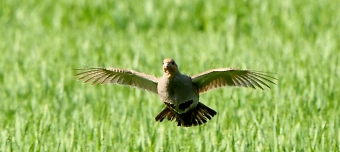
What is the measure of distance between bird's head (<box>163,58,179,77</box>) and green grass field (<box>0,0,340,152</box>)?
0.88m

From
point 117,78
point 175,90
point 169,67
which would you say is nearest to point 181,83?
point 175,90

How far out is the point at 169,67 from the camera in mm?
5680

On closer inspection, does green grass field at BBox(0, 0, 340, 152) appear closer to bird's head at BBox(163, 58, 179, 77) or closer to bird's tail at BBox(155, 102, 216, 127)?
bird's tail at BBox(155, 102, 216, 127)

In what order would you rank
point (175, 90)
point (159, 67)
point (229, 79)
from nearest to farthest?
point (175, 90)
point (229, 79)
point (159, 67)

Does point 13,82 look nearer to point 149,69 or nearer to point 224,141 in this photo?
point 149,69

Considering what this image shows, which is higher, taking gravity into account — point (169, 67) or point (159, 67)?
point (159, 67)

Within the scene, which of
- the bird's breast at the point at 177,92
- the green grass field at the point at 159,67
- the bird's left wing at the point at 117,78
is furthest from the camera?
the green grass field at the point at 159,67

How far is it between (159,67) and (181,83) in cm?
410

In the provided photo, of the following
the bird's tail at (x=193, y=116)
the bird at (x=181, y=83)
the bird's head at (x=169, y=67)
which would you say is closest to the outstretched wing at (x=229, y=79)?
the bird at (x=181, y=83)

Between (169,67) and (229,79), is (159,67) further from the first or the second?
(169,67)

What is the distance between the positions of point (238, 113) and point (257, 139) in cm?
102

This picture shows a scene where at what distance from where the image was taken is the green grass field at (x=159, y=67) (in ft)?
22.4

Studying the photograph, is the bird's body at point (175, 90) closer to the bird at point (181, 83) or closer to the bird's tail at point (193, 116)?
the bird at point (181, 83)

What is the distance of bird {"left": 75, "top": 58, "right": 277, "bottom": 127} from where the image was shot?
5.80m
